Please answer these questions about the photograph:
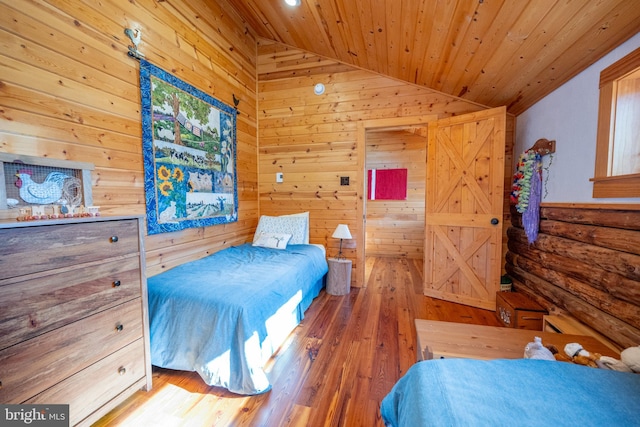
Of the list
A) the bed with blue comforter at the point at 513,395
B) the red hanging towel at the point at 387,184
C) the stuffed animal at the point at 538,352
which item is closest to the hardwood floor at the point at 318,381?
the bed with blue comforter at the point at 513,395

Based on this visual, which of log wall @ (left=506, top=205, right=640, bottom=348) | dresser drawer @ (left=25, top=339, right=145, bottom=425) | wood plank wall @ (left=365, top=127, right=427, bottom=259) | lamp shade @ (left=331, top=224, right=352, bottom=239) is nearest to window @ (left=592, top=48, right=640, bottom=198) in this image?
log wall @ (left=506, top=205, right=640, bottom=348)

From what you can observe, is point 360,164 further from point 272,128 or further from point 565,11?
point 565,11

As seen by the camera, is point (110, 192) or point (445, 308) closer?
point (110, 192)

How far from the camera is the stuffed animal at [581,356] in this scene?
4.02ft

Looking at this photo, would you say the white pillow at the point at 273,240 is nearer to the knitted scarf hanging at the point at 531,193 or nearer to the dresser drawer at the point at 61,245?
the dresser drawer at the point at 61,245

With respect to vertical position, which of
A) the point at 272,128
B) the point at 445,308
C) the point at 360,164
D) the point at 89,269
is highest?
the point at 272,128

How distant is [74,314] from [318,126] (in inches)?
122

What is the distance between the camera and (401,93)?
10.5 feet

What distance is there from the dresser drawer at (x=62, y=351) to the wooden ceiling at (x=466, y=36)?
9.63 ft

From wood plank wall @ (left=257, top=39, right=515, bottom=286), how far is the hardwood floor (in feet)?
3.63

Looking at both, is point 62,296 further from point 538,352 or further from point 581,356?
point 581,356

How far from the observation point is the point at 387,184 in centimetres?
539

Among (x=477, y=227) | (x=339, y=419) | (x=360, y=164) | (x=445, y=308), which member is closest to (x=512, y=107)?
(x=477, y=227)

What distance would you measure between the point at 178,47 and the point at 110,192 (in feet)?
5.08
